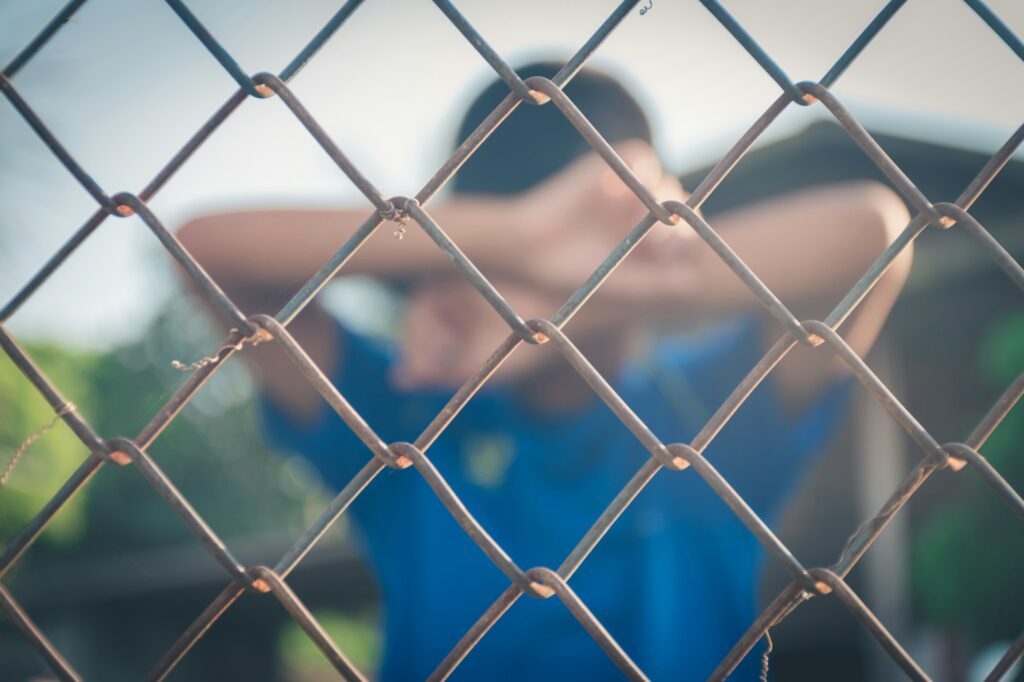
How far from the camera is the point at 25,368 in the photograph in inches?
30.6

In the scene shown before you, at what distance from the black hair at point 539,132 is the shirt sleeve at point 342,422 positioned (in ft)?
1.58

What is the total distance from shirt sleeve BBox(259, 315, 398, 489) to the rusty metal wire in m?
1.22

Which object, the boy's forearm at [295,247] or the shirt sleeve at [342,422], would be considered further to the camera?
the shirt sleeve at [342,422]

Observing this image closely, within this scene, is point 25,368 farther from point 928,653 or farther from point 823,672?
point 823,672

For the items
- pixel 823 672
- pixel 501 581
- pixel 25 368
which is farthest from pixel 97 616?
pixel 25 368

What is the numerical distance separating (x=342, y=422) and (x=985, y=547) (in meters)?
3.20

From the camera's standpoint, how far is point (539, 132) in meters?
2.04

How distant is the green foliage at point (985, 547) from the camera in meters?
3.54

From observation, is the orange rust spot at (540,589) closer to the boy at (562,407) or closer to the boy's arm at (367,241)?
the boy's arm at (367,241)

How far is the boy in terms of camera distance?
171 centimetres

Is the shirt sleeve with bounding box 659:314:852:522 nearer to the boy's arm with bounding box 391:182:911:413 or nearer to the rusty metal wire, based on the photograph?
the boy's arm with bounding box 391:182:911:413

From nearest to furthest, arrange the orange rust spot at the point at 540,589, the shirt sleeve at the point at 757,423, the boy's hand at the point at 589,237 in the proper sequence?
the orange rust spot at the point at 540,589 < the boy's hand at the point at 589,237 < the shirt sleeve at the point at 757,423

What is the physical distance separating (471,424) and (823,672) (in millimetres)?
4890

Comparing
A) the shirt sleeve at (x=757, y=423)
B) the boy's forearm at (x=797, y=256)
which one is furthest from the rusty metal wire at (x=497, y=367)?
the shirt sleeve at (x=757, y=423)
